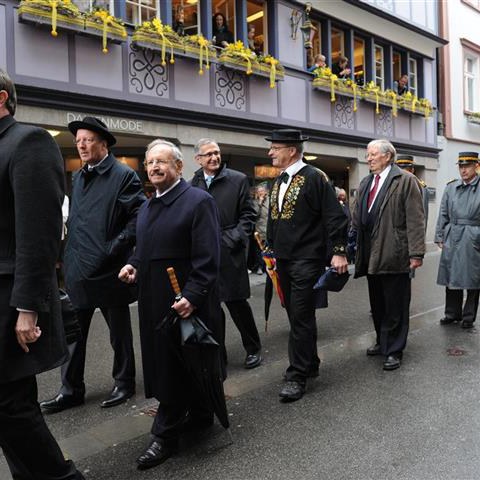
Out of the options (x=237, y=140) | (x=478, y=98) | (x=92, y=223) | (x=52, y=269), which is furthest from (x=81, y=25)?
(x=478, y=98)

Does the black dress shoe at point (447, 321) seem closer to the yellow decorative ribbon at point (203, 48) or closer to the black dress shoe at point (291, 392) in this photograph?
the black dress shoe at point (291, 392)

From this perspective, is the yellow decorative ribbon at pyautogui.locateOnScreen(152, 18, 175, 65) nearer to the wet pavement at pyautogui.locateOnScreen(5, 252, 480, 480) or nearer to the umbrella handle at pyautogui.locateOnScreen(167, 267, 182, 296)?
the wet pavement at pyautogui.locateOnScreen(5, 252, 480, 480)

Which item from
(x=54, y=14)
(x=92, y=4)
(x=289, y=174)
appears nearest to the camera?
(x=289, y=174)

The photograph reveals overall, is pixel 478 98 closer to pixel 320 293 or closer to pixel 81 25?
pixel 81 25

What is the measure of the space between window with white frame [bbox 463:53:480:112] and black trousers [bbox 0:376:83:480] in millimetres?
20756

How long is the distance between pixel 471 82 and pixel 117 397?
20.2m

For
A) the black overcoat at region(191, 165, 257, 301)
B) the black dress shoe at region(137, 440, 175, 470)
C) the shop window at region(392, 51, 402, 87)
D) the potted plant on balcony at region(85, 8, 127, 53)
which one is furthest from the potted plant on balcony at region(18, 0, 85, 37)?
the shop window at region(392, 51, 402, 87)

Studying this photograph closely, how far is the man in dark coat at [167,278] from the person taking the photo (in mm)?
3145

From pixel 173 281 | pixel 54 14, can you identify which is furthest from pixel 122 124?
pixel 173 281

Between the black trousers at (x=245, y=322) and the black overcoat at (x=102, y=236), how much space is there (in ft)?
3.64

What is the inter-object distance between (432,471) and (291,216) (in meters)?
2.09

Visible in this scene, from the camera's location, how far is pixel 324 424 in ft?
12.0

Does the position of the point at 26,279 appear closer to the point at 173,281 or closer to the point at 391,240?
the point at 173,281

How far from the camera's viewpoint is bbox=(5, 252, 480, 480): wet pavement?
122 inches
